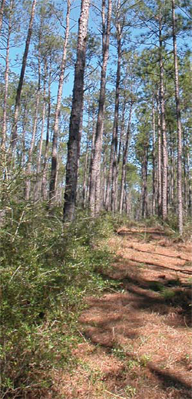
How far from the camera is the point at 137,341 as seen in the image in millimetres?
3947

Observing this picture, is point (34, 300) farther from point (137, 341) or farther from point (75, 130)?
point (75, 130)

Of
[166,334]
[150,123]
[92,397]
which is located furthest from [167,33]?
[92,397]

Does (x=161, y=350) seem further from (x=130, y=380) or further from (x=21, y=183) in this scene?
(x=21, y=183)

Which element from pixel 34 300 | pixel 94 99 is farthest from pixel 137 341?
pixel 94 99

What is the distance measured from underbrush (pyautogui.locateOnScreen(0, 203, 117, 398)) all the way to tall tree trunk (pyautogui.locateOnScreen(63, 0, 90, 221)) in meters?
2.16

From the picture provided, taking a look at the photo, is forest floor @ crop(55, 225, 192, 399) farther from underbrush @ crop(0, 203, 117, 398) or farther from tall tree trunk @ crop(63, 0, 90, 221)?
tall tree trunk @ crop(63, 0, 90, 221)

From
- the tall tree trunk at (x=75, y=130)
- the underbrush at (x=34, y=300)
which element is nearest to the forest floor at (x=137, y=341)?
the underbrush at (x=34, y=300)

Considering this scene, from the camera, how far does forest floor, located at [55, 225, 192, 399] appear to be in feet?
10.1

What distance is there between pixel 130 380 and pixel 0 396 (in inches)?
53.8

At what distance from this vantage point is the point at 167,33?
1430cm

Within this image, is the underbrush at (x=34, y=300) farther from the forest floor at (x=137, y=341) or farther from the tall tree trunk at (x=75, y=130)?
the tall tree trunk at (x=75, y=130)

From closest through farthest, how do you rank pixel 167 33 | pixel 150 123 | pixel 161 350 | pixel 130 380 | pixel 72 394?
1. pixel 72 394
2. pixel 130 380
3. pixel 161 350
4. pixel 167 33
5. pixel 150 123

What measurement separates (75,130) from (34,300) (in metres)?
3.81

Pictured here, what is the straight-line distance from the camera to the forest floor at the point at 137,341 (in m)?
3.09
